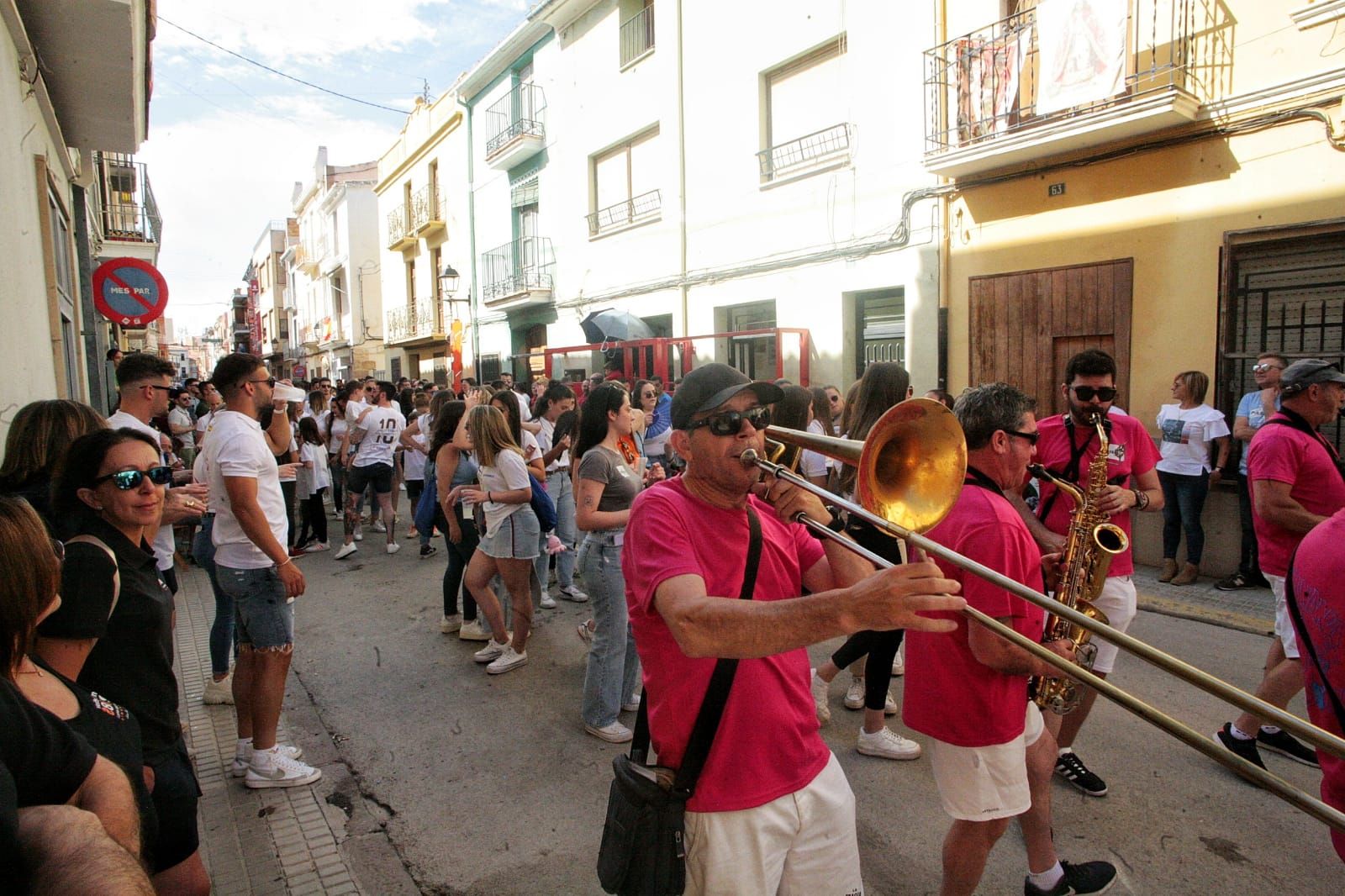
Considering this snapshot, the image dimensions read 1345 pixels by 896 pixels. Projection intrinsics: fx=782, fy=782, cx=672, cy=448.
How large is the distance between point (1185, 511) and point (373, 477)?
26.3ft

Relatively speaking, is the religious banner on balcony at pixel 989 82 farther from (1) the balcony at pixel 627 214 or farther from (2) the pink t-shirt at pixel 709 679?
(2) the pink t-shirt at pixel 709 679

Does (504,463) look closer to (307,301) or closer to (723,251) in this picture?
(723,251)

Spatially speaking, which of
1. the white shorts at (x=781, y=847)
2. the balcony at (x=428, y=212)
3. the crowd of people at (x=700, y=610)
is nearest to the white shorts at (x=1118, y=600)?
the crowd of people at (x=700, y=610)

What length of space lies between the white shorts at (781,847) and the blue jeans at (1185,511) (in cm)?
625

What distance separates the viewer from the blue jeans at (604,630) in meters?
4.04

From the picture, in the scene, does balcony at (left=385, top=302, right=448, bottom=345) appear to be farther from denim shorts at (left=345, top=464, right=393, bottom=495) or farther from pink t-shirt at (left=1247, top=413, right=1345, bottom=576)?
pink t-shirt at (left=1247, top=413, right=1345, bottom=576)

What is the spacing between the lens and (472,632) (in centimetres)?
563

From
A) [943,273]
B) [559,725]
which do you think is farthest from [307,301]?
[559,725]

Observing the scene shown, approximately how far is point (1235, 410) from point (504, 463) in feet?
21.4

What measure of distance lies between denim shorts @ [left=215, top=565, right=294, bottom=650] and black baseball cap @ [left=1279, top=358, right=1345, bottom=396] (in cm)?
485

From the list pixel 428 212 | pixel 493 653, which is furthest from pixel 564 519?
pixel 428 212

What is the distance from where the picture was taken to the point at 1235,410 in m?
7.06

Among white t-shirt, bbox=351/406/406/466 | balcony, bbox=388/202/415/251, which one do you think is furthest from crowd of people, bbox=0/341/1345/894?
balcony, bbox=388/202/415/251

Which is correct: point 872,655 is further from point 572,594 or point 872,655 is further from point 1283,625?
point 572,594
